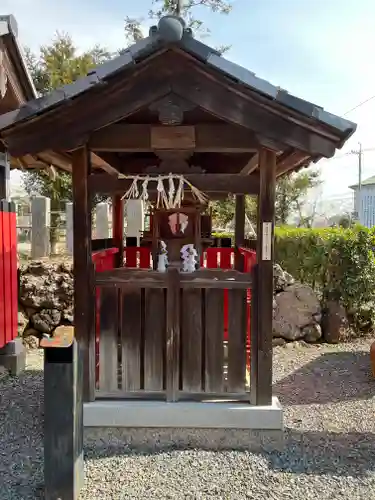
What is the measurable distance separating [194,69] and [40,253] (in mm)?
6613

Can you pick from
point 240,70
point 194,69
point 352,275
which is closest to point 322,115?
point 240,70

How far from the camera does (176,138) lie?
13.5ft

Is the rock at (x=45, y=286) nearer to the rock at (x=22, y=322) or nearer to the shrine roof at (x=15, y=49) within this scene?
the rock at (x=22, y=322)

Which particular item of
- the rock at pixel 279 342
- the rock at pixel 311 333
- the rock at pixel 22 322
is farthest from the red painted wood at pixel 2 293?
the rock at pixel 311 333

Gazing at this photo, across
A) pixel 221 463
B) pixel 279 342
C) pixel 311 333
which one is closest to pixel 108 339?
pixel 221 463

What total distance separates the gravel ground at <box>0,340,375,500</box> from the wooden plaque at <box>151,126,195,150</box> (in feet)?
8.38

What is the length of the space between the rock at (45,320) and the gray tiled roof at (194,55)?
16.0 feet

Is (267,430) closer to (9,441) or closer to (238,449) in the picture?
(238,449)

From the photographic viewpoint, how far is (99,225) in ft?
34.0

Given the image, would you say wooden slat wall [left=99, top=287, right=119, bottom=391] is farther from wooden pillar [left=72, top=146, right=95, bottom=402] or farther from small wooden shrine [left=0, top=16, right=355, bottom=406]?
wooden pillar [left=72, top=146, right=95, bottom=402]

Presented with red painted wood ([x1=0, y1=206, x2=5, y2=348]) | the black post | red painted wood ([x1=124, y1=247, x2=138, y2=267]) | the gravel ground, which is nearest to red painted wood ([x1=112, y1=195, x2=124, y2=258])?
red painted wood ([x1=124, y1=247, x2=138, y2=267])

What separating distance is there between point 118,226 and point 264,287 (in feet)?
10.6

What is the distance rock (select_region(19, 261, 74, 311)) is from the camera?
813 centimetres

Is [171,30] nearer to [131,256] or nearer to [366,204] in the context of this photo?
[131,256]
